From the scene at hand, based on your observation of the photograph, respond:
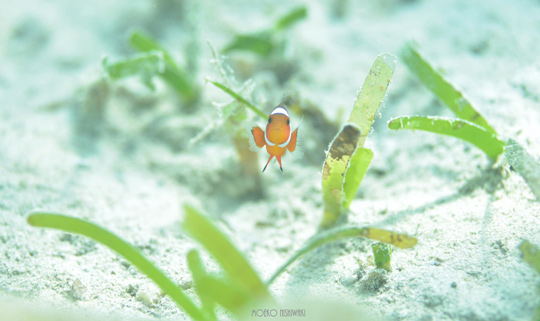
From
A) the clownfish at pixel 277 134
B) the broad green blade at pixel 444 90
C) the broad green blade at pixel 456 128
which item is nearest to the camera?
the clownfish at pixel 277 134

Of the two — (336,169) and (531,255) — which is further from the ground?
(336,169)

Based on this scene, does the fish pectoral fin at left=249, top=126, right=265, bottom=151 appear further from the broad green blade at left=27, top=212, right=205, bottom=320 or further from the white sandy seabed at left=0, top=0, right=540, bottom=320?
the broad green blade at left=27, top=212, right=205, bottom=320

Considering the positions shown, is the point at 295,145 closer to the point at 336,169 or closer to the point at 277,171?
the point at 336,169

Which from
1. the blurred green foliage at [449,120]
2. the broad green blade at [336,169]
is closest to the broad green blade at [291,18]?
the blurred green foliage at [449,120]

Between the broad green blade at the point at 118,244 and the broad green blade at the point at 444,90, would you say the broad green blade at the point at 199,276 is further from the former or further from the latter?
the broad green blade at the point at 444,90

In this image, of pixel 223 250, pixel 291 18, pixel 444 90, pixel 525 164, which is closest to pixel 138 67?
pixel 291 18

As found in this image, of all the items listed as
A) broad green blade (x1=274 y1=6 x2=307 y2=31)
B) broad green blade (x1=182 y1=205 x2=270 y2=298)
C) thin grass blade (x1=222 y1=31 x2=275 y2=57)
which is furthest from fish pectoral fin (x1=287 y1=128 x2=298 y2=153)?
broad green blade (x1=274 y1=6 x2=307 y2=31)
